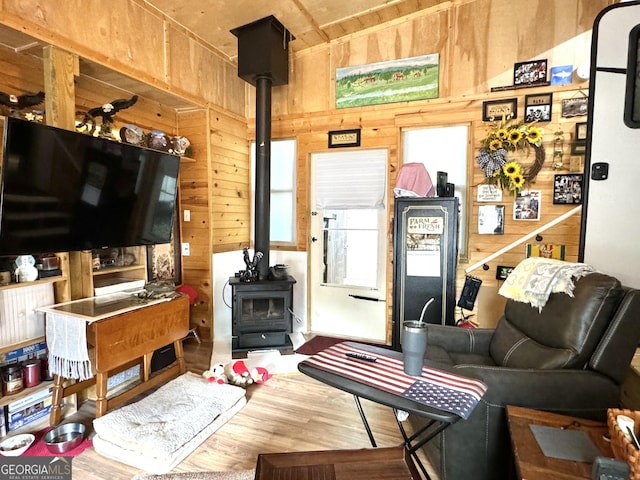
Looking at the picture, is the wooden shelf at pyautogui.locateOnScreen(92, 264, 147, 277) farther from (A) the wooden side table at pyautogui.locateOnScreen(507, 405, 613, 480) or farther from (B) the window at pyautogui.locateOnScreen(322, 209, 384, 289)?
(A) the wooden side table at pyautogui.locateOnScreen(507, 405, 613, 480)

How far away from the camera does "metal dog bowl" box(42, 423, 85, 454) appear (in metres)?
1.92

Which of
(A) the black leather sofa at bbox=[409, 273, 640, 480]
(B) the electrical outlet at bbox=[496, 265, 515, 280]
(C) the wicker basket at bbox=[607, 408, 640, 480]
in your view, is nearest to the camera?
(C) the wicker basket at bbox=[607, 408, 640, 480]

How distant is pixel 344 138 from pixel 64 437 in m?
3.39

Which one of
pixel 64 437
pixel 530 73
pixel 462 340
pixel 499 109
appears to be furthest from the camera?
pixel 499 109

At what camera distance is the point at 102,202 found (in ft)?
7.59

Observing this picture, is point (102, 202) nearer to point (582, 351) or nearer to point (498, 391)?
point (498, 391)

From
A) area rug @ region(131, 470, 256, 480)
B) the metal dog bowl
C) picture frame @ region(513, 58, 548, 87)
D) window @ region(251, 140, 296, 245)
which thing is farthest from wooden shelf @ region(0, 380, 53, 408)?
picture frame @ region(513, 58, 548, 87)

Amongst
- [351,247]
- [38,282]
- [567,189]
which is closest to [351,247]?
[351,247]

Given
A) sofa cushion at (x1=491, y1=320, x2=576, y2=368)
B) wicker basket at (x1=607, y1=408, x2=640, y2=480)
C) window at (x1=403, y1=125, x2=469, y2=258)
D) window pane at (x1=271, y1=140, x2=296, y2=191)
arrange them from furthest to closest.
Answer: window pane at (x1=271, y1=140, x2=296, y2=191), window at (x1=403, y1=125, x2=469, y2=258), sofa cushion at (x1=491, y1=320, x2=576, y2=368), wicker basket at (x1=607, y1=408, x2=640, y2=480)

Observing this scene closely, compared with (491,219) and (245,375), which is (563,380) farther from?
(245,375)

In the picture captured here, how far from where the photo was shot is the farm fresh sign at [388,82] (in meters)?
3.44

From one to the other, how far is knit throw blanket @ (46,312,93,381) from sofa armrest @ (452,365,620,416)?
2.19m

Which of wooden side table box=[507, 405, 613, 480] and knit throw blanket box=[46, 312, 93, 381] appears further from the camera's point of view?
knit throw blanket box=[46, 312, 93, 381]

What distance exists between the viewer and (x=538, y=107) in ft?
10.1
